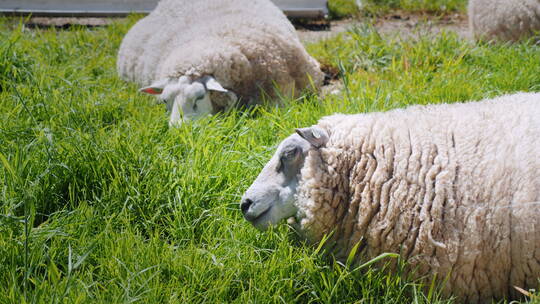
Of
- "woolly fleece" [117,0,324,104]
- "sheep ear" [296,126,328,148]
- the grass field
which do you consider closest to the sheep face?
"sheep ear" [296,126,328,148]

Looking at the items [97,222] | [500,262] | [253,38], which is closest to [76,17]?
[253,38]

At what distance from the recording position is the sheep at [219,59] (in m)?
4.34

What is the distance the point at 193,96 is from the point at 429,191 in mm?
2243

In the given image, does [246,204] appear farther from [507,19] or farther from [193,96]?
[507,19]

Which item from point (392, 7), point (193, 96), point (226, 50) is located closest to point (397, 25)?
point (392, 7)

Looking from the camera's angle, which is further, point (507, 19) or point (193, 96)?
point (507, 19)

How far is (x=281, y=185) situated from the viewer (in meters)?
2.60

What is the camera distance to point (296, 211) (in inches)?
102

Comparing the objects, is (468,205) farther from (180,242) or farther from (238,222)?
(180,242)

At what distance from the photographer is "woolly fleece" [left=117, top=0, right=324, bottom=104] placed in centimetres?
→ 441

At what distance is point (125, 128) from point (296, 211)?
4.52ft

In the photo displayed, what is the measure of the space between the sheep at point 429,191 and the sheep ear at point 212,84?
1.61 meters

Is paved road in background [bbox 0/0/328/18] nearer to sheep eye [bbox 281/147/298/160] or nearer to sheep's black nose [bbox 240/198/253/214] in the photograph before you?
sheep eye [bbox 281/147/298/160]

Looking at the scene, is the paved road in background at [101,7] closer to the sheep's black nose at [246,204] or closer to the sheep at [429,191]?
the sheep at [429,191]
